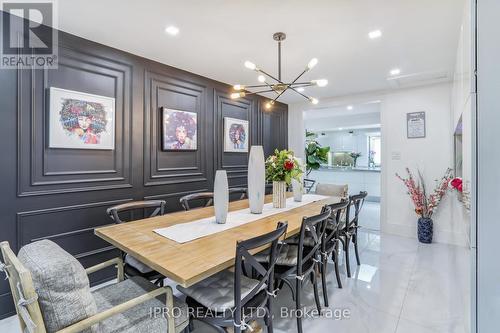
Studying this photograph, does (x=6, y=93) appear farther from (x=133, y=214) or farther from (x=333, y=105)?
(x=333, y=105)

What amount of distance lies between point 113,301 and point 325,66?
3.29 meters

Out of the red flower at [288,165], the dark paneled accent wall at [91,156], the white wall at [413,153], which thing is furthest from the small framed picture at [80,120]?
the white wall at [413,153]

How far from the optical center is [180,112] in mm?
3338

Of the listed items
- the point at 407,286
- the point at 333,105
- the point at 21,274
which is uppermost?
the point at 333,105

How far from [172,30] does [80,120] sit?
1257mm

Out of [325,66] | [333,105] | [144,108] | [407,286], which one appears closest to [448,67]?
[325,66]

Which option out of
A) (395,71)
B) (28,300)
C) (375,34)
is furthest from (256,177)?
(395,71)

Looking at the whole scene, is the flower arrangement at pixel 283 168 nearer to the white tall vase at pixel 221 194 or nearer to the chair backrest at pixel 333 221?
the chair backrest at pixel 333 221

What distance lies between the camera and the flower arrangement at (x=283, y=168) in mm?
2537

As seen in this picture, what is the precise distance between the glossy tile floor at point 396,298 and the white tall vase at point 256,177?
92cm

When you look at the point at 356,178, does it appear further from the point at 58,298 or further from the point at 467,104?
the point at 58,298

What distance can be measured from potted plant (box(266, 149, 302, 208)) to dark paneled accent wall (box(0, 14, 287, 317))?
1392mm

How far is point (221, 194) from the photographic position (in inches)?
77.6

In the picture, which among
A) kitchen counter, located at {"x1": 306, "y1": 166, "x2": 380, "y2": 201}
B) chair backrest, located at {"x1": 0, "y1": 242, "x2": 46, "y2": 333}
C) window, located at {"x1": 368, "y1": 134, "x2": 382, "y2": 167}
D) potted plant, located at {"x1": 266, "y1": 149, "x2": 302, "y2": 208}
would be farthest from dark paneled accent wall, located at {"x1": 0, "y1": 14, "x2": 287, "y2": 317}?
window, located at {"x1": 368, "y1": 134, "x2": 382, "y2": 167}
